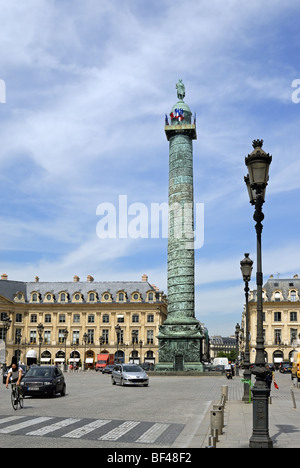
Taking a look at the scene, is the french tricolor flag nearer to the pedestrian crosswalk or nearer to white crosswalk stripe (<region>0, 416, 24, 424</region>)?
white crosswalk stripe (<region>0, 416, 24, 424</region>)

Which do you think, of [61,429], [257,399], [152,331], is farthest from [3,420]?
[152,331]

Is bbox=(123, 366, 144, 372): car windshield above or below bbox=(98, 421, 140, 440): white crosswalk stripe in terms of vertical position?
below

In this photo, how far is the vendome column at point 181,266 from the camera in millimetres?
52938

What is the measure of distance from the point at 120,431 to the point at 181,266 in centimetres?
4232

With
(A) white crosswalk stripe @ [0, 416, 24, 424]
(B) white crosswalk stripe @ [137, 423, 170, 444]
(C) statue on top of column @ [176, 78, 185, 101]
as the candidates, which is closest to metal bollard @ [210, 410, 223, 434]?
(B) white crosswalk stripe @ [137, 423, 170, 444]

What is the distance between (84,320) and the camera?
95.1 m

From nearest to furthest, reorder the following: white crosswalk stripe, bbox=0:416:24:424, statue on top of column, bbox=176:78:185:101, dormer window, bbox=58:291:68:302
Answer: white crosswalk stripe, bbox=0:416:24:424
statue on top of column, bbox=176:78:185:101
dormer window, bbox=58:291:68:302

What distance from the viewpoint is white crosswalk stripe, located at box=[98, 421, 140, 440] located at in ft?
38.6

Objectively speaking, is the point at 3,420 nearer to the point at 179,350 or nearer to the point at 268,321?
the point at 179,350

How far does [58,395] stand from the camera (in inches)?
958

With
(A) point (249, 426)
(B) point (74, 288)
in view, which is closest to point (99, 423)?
(A) point (249, 426)

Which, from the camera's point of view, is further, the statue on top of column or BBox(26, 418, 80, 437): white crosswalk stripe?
the statue on top of column

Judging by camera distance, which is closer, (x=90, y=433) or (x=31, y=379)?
(x=90, y=433)
